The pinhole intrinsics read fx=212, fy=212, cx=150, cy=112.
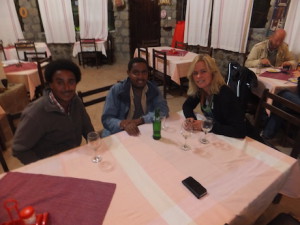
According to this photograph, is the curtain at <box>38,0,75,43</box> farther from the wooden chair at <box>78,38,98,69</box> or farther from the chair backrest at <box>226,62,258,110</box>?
the chair backrest at <box>226,62,258,110</box>

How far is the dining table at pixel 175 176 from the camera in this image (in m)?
0.84

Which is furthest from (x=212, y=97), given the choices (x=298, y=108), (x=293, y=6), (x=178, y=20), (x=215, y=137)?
(x=178, y=20)

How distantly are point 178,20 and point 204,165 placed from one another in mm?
5491

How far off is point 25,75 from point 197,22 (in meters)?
3.90

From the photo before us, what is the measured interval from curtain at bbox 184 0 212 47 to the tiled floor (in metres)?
1.89

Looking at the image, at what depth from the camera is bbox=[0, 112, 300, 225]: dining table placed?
0.84 meters

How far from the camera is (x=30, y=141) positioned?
4.13 ft

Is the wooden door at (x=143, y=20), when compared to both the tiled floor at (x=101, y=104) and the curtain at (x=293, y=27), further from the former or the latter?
the curtain at (x=293, y=27)

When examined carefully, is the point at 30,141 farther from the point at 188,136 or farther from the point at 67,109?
the point at 188,136

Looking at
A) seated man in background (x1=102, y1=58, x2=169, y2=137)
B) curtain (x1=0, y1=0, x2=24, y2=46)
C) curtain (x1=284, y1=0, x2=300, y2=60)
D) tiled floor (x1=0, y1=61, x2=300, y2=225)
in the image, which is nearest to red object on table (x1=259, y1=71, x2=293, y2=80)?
curtain (x1=284, y1=0, x2=300, y2=60)

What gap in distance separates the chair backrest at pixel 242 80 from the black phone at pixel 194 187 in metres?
1.89

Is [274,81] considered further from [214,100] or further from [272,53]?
[214,100]

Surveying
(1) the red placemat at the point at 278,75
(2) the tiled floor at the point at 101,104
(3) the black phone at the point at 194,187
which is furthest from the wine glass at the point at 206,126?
(1) the red placemat at the point at 278,75

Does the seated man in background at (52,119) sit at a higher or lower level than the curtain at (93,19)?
lower
